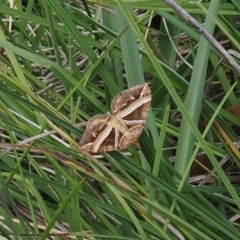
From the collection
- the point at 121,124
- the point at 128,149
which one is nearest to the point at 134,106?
the point at 121,124

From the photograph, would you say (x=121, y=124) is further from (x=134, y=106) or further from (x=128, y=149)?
(x=128, y=149)

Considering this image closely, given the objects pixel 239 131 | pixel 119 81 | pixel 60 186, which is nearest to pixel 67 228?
pixel 60 186

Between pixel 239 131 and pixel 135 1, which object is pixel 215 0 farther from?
pixel 239 131

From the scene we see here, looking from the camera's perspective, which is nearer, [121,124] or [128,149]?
[121,124]

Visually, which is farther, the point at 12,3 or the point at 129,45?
the point at 12,3

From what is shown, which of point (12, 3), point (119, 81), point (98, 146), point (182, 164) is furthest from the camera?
point (12, 3)

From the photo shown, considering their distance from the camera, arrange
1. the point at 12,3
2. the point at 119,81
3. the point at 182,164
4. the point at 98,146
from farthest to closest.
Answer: the point at 12,3, the point at 119,81, the point at 182,164, the point at 98,146

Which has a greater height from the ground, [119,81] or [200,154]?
[119,81]

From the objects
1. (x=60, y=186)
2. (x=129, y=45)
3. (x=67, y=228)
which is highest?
(x=129, y=45)
